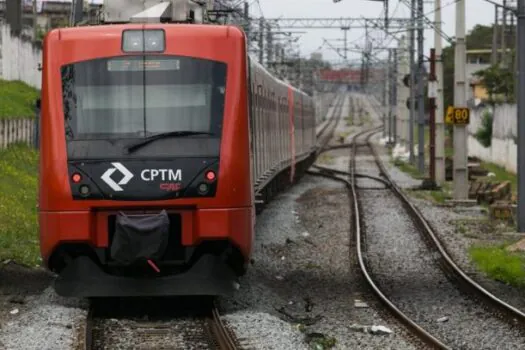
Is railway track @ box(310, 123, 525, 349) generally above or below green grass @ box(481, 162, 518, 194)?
above

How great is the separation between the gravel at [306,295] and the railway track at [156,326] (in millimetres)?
243

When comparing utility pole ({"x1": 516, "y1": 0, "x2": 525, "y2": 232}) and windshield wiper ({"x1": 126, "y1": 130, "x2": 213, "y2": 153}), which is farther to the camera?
Result: utility pole ({"x1": 516, "y1": 0, "x2": 525, "y2": 232})

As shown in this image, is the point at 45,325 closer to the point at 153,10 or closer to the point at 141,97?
the point at 141,97

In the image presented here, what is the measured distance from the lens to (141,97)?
1184cm

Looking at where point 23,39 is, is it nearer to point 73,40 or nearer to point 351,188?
point 351,188

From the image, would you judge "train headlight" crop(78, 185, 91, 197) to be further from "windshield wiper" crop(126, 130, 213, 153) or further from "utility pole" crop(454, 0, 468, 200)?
"utility pole" crop(454, 0, 468, 200)

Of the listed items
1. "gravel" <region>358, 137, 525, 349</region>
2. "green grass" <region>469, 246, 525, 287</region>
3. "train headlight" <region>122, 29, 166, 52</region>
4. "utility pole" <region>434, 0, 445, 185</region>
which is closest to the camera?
"gravel" <region>358, 137, 525, 349</region>

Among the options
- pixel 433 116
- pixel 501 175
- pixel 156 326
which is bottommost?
pixel 501 175

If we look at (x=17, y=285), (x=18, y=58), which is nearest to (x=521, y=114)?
(x=17, y=285)

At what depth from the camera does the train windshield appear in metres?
11.8

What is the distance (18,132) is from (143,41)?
2129 centimetres

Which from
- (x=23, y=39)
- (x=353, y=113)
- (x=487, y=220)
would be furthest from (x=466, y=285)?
(x=353, y=113)

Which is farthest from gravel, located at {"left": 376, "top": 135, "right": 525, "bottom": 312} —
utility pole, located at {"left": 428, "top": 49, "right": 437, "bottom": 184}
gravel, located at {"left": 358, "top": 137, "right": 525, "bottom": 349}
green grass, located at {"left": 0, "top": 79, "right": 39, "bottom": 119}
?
green grass, located at {"left": 0, "top": 79, "right": 39, "bottom": 119}

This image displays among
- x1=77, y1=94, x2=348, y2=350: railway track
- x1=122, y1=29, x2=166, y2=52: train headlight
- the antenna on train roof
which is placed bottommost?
x1=77, y1=94, x2=348, y2=350: railway track
